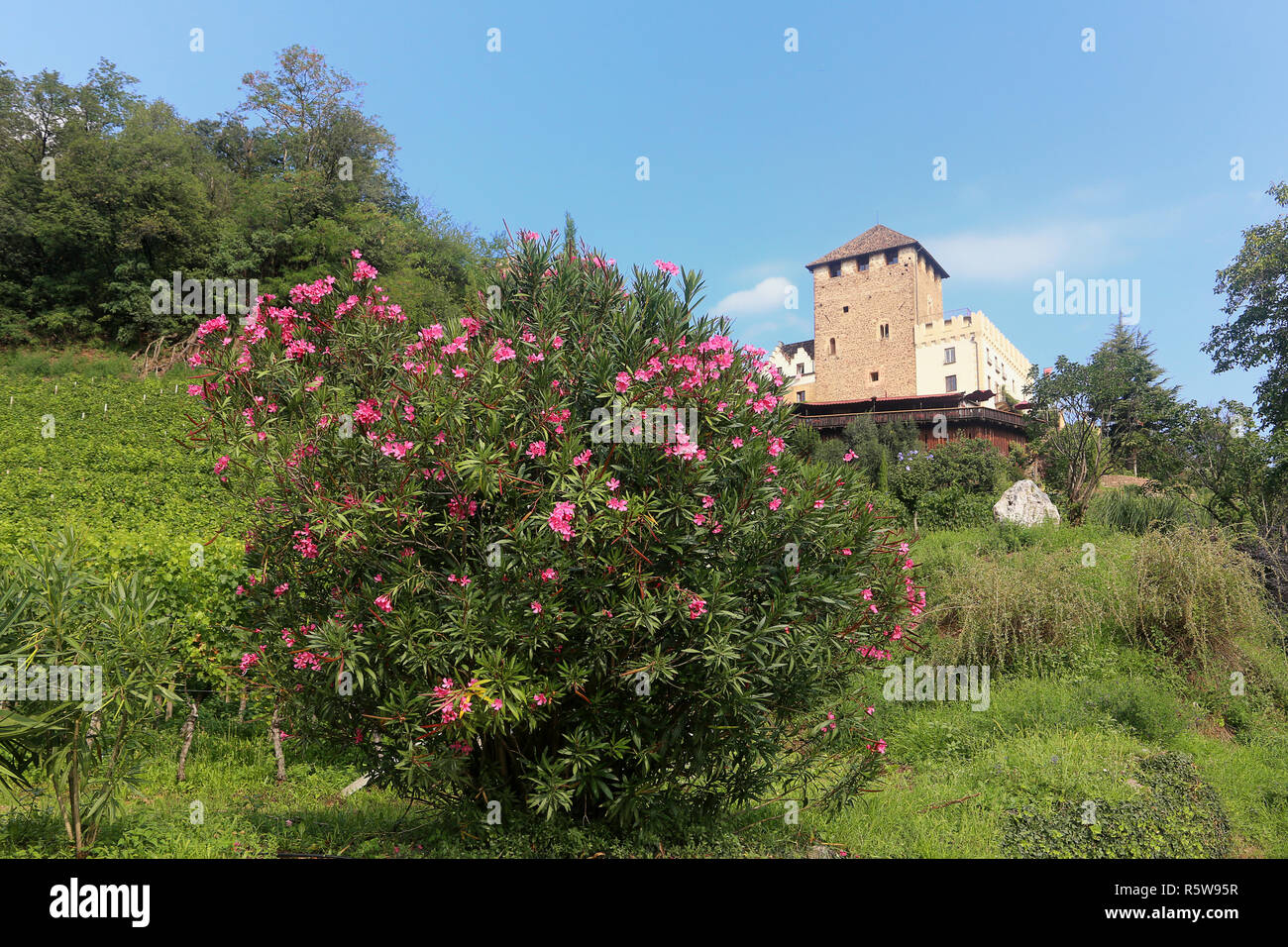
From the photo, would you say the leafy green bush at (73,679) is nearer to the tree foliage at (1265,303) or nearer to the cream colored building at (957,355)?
the tree foliage at (1265,303)

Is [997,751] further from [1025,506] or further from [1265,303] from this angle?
[1265,303]

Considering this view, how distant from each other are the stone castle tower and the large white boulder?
29.9 m

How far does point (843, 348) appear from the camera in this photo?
51.3 metres

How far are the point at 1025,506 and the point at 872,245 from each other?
119 ft

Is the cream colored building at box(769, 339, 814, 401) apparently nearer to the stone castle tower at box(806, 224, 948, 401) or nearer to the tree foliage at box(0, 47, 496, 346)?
the stone castle tower at box(806, 224, 948, 401)

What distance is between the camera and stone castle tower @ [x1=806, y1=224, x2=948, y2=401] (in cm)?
4881

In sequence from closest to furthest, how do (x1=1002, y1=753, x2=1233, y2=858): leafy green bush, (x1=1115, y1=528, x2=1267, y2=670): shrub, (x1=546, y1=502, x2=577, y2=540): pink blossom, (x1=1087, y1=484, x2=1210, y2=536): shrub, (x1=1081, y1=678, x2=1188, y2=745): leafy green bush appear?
(x1=546, y1=502, x2=577, y2=540): pink blossom
(x1=1002, y1=753, x2=1233, y2=858): leafy green bush
(x1=1081, y1=678, x2=1188, y2=745): leafy green bush
(x1=1115, y1=528, x2=1267, y2=670): shrub
(x1=1087, y1=484, x2=1210, y2=536): shrub

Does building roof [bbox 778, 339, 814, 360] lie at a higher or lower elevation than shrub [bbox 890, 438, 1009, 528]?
higher

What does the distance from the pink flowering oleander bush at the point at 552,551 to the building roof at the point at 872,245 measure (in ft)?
161

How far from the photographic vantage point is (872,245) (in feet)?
166

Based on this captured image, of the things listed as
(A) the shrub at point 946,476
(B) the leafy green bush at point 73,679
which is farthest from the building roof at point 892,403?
(B) the leafy green bush at point 73,679

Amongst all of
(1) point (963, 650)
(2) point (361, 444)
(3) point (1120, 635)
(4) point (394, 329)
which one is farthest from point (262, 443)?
(3) point (1120, 635)

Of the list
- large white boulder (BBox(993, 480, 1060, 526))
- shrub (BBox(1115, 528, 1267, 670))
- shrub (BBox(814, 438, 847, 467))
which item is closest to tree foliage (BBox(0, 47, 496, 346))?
shrub (BBox(814, 438, 847, 467))

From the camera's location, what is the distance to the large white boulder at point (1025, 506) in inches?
707
